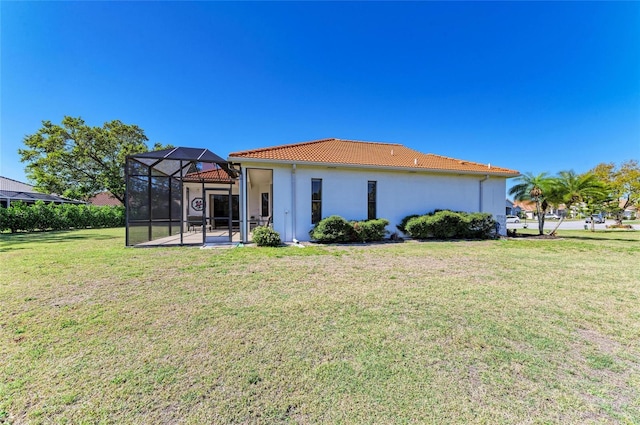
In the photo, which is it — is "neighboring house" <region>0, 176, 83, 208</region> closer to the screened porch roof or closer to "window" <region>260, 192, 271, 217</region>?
the screened porch roof

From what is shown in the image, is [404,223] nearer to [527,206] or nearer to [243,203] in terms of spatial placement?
[243,203]

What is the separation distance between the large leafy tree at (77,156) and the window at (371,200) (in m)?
26.1

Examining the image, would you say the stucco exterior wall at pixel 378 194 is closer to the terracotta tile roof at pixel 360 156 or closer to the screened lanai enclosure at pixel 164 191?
the terracotta tile roof at pixel 360 156

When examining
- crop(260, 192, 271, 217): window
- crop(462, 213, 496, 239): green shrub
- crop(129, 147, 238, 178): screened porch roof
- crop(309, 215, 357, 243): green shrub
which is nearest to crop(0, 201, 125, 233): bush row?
crop(129, 147, 238, 178): screened porch roof

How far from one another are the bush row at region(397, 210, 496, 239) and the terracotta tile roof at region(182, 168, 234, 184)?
9461mm

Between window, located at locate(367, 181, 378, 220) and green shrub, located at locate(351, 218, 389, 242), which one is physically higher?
window, located at locate(367, 181, 378, 220)

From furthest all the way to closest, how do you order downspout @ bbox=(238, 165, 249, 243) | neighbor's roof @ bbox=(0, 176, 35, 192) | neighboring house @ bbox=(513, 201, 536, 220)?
neighbor's roof @ bbox=(0, 176, 35, 192), neighboring house @ bbox=(513, 201, 536, 220), downspout @ bbox=(238, 165, 249, 243)

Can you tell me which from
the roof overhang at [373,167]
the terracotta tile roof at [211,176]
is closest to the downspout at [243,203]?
the roof overhang at [373,167]

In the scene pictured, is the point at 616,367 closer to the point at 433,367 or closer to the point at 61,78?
the point at 433,367

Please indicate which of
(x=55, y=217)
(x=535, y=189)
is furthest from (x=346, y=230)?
(x=55, y=217)

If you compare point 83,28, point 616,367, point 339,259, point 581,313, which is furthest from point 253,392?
point 83,28

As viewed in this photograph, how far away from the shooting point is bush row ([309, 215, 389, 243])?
1043 cm

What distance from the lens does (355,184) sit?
11.8m

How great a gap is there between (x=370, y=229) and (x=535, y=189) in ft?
35.7
